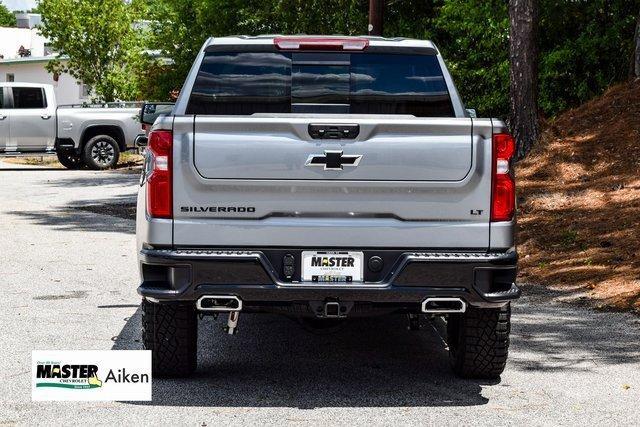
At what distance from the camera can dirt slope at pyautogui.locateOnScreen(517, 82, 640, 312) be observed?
11680 mm

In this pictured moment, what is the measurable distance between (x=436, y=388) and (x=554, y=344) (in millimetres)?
1778

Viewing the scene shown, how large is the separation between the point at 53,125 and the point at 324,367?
22584 millimetres

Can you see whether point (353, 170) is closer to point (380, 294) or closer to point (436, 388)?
point (380, 294)

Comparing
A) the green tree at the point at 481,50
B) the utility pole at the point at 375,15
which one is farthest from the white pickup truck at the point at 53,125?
the green tree at the point at 481,50

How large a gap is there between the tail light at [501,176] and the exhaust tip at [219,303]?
1447 millimetres

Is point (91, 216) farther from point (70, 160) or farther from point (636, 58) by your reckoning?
point (70, 160)

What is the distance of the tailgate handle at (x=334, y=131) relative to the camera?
6.43m

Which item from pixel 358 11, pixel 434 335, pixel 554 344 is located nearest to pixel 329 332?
pixel 434 335

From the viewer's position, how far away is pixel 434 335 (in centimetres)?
894

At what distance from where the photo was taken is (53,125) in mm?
29125

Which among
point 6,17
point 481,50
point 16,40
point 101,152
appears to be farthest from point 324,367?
point 6,17

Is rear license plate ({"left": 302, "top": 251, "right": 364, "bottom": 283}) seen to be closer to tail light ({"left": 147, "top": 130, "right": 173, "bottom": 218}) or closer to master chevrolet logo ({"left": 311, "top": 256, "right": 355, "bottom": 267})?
master chevrolet logo ({"left": 311, "top": 256, "right": 355, "bottom": 267})

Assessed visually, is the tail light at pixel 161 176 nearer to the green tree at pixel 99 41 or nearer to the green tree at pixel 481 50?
the green tree at pixel 481 50

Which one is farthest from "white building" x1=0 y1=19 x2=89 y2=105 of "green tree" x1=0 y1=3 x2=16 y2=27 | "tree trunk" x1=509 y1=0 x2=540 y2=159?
"green tree" x1=0 y1=3 x2=16 y2=27
